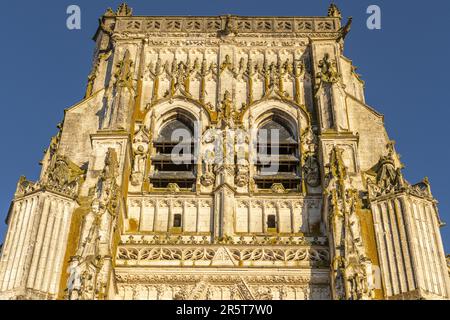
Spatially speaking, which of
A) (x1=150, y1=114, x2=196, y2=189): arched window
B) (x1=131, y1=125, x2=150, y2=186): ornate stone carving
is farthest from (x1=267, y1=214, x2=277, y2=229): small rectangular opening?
(x1=131, y1=125, x2=150, y2=186): ornate stone carving

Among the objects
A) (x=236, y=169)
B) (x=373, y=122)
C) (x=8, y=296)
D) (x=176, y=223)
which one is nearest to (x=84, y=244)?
(x=8, y=296)

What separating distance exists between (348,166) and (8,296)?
10.5 m

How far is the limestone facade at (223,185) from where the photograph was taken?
75.4 feet

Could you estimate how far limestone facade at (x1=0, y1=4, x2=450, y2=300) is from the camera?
75.4 ft

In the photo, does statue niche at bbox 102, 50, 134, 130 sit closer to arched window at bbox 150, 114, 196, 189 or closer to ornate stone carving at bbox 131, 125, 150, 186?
ornate stone carving at bbox 131, 125, 150, 186

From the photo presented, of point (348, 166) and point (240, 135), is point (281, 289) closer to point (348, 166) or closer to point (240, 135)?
point (348, 166)

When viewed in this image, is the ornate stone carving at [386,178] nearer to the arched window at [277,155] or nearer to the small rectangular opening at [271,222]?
the arched window at [277,155]

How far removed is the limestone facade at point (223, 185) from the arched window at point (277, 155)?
2.1 inches

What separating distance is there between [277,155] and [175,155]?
3248mm

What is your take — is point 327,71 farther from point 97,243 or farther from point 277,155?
point 97,243

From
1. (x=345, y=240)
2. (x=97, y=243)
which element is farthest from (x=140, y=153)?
(x=345, y=240)

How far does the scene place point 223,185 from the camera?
2614 cm

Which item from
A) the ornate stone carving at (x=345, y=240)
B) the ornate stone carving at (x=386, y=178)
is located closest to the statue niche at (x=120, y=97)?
the ornate stone carving at (x=345, y=240)

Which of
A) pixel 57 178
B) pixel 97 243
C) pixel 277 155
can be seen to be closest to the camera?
pixel 97 243
